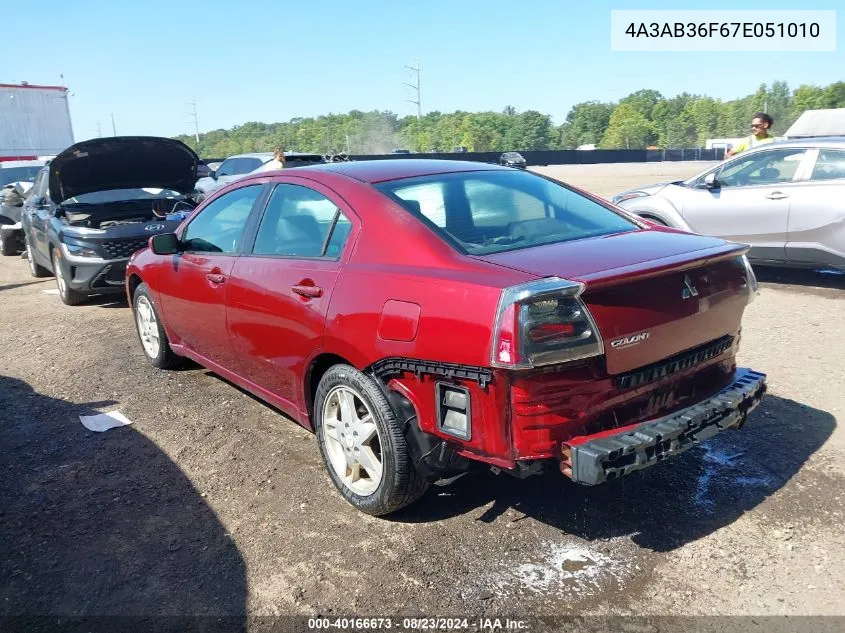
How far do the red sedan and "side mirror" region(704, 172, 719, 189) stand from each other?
4.64m

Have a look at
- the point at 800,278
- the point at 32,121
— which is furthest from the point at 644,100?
the point at 800,278

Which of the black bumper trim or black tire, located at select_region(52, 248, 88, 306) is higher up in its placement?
the black bumper trim

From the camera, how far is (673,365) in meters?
2.94

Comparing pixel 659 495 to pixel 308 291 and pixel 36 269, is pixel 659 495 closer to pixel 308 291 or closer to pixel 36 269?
pixel 308 291

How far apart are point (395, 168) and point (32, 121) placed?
81.0 ft

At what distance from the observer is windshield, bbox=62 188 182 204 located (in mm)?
8641

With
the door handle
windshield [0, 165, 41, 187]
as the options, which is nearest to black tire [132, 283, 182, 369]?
the door handle

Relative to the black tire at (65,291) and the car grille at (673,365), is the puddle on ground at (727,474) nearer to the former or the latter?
the car grille at (673,365)

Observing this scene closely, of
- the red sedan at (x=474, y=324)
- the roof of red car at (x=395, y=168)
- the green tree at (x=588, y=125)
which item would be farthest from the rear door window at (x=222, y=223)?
the green tree at (x=588, y=125)

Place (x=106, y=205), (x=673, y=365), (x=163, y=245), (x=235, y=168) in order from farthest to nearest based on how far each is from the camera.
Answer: (x=235, y=168) → (x=106, y=205) → (x=163, y=245) → (x=673, y=365)

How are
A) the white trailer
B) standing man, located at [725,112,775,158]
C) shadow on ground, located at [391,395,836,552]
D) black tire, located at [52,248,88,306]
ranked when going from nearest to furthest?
shadow on ground, located at [391,395,836,552] < black tire, located at [52,248,88,306] < standing man, located at [725,112,775,158] < the white trailer

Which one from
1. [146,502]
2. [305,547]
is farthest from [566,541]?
[146,502]

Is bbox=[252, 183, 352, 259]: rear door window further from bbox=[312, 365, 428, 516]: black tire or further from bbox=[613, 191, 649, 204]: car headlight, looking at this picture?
bbox=[613, 191, 649, 204]: car headlight

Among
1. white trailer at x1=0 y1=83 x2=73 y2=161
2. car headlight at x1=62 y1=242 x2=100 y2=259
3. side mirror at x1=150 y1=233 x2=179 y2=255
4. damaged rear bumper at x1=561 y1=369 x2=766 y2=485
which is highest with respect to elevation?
white trailer at x1=0 y1=83 x2=73 y2=161
